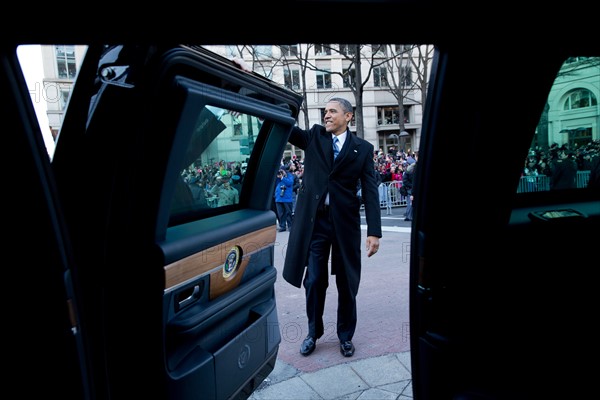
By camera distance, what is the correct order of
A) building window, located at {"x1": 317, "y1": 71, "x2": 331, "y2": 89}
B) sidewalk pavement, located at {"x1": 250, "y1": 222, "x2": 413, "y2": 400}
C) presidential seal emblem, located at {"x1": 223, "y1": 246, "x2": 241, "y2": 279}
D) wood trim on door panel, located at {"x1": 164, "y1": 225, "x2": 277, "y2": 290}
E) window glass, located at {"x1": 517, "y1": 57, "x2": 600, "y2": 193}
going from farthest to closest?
building window, located at {"x1": 317, "y1": 71, "x2": 331, "y2": 89}
sidewalk pavement, located at {"x1": 250, "y1": 222, "x2": 413, "y2": 400}
presidential seal emblem, located at {"x1": 223, "y1": 246, "x2": 241, "y2": 279}
wood trim on door panel, located at {"x1": 164, "y1": 225, "x2": 277, "y2": 290}
window glass, located at {"x1": 517, "y1": 57, "x2": 600, "y2": 193}

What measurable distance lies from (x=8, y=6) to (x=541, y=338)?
2018 millimetres

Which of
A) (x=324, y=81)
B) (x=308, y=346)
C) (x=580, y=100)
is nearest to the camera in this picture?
(x=580, y=100)

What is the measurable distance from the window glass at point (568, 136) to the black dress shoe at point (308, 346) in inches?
90.5

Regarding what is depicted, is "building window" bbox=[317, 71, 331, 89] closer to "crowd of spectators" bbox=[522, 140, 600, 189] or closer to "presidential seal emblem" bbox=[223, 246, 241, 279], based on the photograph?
"presidential seal emblem" bbox=[223, 246, 241, 279]

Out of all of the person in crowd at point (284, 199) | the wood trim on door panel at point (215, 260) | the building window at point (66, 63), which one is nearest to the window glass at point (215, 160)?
the wood trim on door panel at point (215, 260)

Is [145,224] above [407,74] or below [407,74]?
below

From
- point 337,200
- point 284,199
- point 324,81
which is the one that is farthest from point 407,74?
point 337,200

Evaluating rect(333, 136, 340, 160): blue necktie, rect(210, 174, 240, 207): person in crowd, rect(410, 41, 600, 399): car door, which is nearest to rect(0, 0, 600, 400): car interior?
rect(410, 41, 600, 399): car door

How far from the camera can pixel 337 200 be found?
349 cm

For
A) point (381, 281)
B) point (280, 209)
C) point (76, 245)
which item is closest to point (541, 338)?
point (76, 245)

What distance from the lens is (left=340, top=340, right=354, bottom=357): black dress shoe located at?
3.54 meters

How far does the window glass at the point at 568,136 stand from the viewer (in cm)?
174

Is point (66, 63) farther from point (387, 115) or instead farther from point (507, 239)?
point (387, 115)

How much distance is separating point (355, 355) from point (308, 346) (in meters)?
0.38
